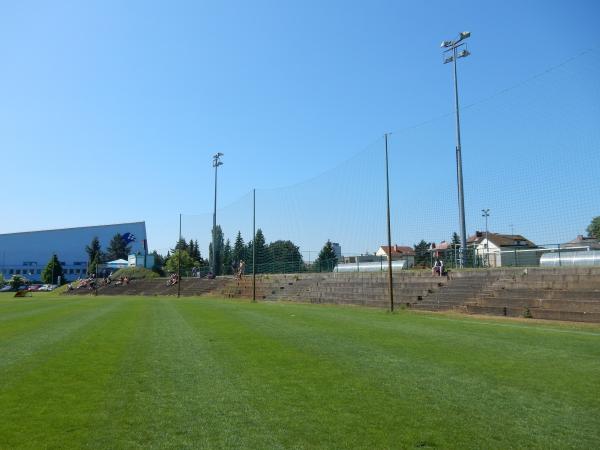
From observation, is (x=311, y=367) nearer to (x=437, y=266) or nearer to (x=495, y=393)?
(x=495, y=393)

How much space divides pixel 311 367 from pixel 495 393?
9.28 feet

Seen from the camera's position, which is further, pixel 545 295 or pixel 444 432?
pixel 545 295

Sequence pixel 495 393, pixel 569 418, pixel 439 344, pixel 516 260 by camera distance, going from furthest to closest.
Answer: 1. pixel 516 260
2. pixel 439 344
3. pixel 495 393
4. pixel 569 418

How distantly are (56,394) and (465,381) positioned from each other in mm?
5412

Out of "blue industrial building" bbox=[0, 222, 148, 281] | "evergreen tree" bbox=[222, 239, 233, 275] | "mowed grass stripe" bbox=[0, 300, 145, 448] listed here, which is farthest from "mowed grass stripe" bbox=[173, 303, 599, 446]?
"blue industrial building" bbox=[0, 222, 148, 281]

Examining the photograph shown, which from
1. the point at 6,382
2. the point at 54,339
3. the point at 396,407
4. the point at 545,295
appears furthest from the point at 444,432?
the point at 545,295

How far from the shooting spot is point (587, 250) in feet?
70.0

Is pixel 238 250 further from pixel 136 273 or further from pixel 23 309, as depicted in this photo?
pixel 136 273


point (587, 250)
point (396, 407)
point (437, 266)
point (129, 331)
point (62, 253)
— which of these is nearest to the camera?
point (396, 407)

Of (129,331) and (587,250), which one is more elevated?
(587,250)

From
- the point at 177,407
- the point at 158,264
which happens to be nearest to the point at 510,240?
the point at 177,407

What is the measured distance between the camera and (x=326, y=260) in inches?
1537

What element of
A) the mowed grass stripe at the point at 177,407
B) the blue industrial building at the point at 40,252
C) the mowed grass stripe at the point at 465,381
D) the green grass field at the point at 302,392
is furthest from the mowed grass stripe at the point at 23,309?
the blue industrial building at the point at 40,252

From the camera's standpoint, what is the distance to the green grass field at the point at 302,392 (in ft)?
15.1
